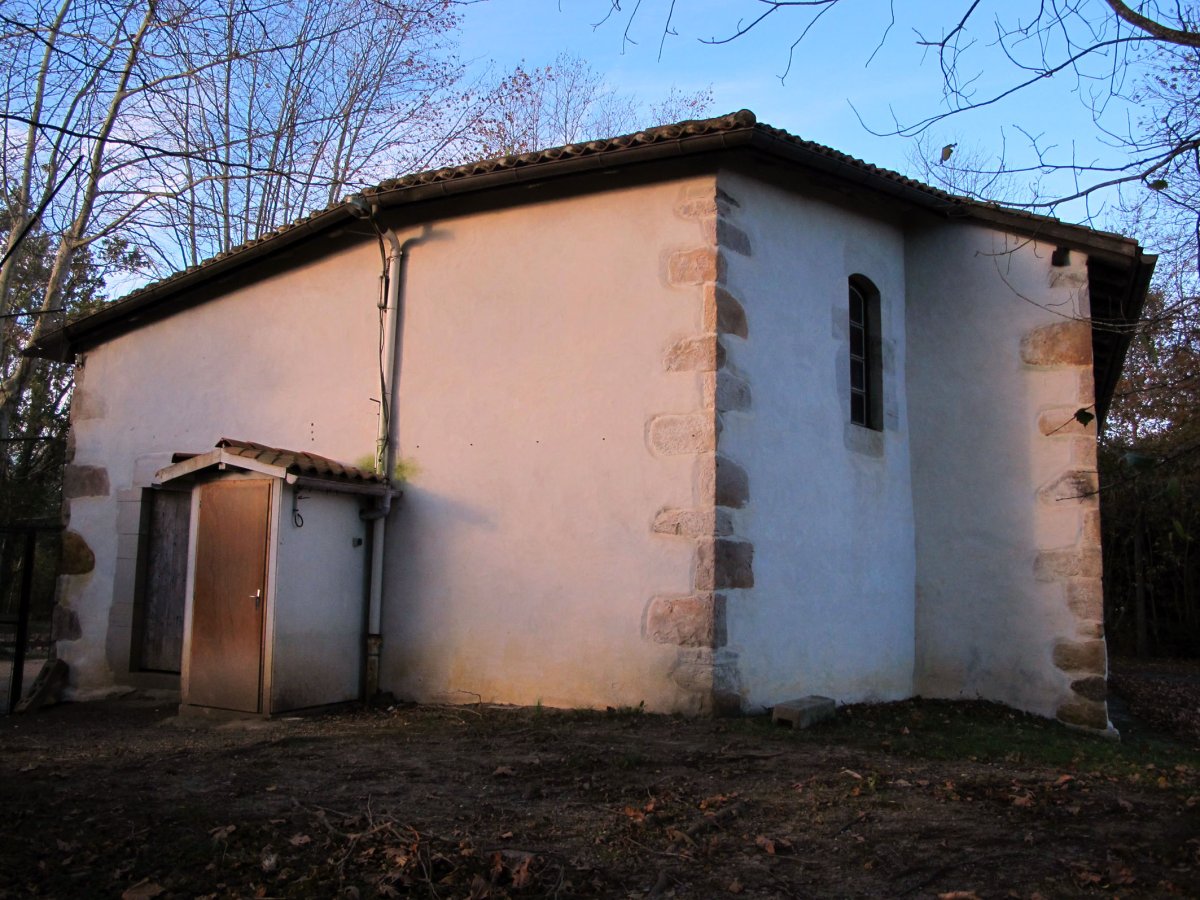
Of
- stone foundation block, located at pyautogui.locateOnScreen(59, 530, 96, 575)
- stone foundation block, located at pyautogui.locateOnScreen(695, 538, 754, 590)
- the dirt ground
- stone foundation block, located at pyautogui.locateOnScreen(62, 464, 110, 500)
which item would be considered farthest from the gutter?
stone foundation block, located at pyautogui.locateOnScreen(59, 530, 96, 575)

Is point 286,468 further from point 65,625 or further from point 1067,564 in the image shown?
point 1067,564

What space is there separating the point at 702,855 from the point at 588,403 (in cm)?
403

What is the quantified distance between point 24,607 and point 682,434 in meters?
5.63

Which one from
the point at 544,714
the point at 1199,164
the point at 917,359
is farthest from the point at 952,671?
the point at 1199,164

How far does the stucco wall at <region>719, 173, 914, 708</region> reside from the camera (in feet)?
23.2

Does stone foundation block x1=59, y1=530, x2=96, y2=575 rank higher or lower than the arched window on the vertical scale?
lower

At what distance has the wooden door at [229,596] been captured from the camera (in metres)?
7.30

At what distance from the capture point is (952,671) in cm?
831

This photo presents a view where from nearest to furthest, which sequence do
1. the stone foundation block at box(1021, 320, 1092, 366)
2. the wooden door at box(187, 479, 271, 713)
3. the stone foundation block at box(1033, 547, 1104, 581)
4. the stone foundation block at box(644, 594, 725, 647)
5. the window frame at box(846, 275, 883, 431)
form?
the stone foundation block at box(644, 594, 725, 647) → the wooden door at box(187, 479, 271, 713) → the stone foundation block at box(1033, 547, 1104, 581) → the stone foundation block at box(1021, 320, 1092, 366) → the window frame at box(846, 275, 883, 431)

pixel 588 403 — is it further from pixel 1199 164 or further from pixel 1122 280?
pixel 1122 280

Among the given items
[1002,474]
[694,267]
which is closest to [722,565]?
[694,267]

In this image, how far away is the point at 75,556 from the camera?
9.80m

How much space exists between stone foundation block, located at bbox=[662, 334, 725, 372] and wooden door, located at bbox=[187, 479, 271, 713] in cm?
319

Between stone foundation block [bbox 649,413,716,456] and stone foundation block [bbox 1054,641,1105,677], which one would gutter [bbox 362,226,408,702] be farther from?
stone foundation block [bbox 1054,641,1105,677]
